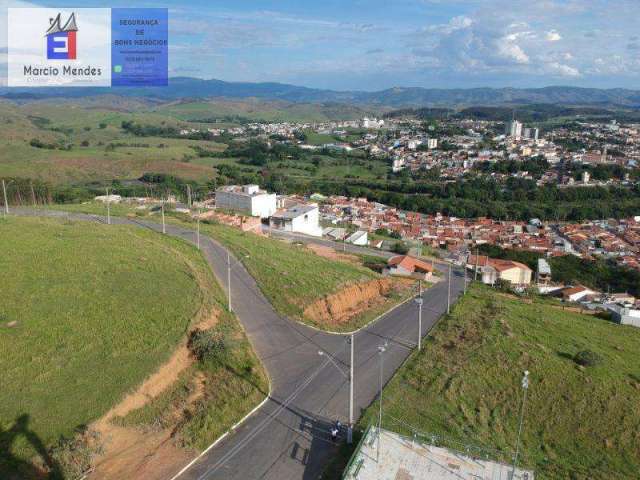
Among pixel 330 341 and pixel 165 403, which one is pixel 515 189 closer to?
pixel 330 341

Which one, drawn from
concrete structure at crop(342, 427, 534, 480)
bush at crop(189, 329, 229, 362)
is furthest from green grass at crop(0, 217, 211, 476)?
concrete structure at crop(342, 427, 534, 480)

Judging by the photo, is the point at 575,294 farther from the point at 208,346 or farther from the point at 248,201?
the point at 208,346

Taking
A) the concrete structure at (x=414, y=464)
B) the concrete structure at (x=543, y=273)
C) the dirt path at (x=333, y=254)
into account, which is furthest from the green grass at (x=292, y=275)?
the concrete structure at (x=543, y=273)

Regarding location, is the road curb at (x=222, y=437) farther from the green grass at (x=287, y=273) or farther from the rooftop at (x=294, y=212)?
the rooftop at (x=294, y=212)

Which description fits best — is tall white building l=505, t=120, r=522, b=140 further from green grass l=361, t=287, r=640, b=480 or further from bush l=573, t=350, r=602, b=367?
bush l=573, t=350, r=602, b=367

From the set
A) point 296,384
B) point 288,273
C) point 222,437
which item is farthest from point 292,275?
point 222,437

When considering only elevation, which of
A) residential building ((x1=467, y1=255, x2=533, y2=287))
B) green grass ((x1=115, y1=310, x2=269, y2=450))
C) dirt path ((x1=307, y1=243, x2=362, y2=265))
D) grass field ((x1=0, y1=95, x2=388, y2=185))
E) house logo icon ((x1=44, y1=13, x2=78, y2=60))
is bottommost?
residential building ((x1=467, y1=255, x2=533, y2=287))
